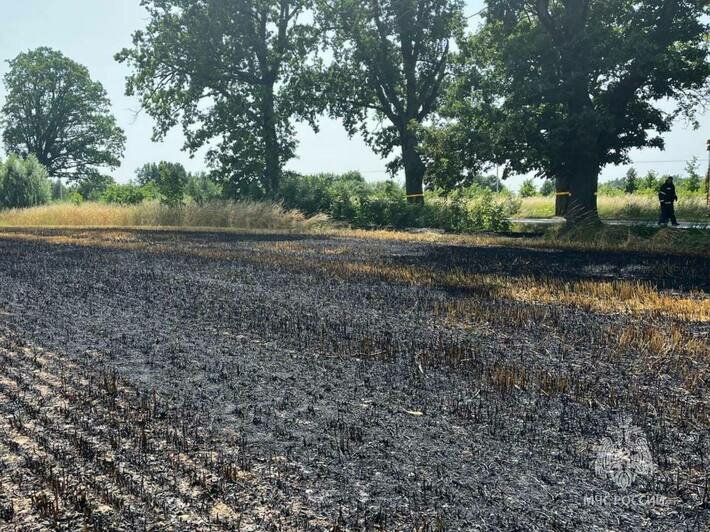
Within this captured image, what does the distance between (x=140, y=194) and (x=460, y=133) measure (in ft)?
107

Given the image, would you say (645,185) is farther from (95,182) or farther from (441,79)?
(95,182)

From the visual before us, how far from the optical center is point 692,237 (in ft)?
53.9

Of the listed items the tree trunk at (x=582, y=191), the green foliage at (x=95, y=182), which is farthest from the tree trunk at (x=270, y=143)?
the green foliage at (x=95, y=182)

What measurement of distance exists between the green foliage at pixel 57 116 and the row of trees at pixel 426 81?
0.61ft

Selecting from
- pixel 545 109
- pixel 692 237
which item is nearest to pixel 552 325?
pixel 692 237

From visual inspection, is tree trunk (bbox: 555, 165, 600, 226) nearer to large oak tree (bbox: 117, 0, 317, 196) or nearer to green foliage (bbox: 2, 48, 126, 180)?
large oak tree (bbox: 117, 0, 317, 196)

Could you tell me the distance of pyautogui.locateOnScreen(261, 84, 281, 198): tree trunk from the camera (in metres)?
33.3

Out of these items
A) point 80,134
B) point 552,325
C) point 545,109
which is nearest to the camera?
point 552,325

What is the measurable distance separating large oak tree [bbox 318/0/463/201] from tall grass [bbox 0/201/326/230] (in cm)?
809

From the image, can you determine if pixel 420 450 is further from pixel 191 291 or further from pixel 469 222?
pixel 469 222

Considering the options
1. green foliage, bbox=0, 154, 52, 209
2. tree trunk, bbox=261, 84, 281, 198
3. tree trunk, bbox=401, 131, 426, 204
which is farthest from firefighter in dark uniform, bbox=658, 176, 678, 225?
green foliage, bbox=0, 154, 52, 209

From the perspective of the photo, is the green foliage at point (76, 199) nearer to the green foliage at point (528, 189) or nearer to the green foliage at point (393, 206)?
the green foliage at point (393, 206)

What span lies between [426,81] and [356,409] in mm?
31085

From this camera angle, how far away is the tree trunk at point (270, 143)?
3334cm
